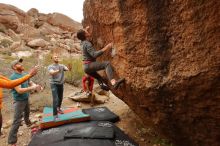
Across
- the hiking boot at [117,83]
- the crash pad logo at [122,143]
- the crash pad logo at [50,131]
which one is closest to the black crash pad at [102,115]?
the crash pad logo at [50,131]

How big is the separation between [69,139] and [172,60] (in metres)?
3.15

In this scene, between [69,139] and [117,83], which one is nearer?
[117,83]

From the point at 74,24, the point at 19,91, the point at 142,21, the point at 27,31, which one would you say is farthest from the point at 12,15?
the point at 142,21

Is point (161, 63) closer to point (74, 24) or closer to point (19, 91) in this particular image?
point (19, 91)

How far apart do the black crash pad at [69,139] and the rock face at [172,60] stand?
1.04 m

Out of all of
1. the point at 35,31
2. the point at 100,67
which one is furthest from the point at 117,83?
the point at 35,31

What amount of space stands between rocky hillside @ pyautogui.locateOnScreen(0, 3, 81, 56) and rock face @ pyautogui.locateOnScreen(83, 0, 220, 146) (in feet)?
59.6

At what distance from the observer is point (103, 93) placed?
11344 millimetres

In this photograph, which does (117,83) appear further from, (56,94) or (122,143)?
(56,94)

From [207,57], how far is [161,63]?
893 millimetres

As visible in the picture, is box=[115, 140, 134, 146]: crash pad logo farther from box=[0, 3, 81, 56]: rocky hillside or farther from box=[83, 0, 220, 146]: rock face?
box=[0, 3, 81, 56]: rocky hillside

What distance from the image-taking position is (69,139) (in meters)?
6.40

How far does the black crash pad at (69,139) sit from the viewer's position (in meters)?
6.18

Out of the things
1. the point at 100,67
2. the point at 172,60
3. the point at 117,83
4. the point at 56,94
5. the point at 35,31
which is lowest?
the point at 56,94
